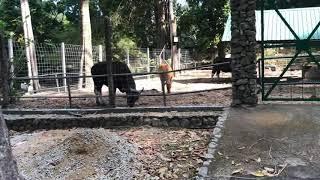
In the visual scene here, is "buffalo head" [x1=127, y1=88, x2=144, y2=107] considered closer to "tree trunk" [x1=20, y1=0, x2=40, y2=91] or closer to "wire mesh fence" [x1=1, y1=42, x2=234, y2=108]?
"wire mesh fence" [x1=1, y1=42, x2=234, y2=108]

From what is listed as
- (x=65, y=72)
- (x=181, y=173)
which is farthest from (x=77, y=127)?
(x=65, y=72)

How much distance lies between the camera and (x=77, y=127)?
988 cm

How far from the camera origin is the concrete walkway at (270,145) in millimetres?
5668

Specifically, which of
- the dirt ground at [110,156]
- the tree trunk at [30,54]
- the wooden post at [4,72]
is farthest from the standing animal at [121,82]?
the tree trunk at [30,54]

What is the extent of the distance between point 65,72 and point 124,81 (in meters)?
5.11

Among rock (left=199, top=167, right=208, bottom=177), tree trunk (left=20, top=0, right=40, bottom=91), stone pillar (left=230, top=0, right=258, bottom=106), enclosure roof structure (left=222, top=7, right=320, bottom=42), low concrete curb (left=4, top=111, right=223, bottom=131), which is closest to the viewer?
rock (left=199, top=167, right=208, bottom=177)

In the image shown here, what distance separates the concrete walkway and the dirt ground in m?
0.65

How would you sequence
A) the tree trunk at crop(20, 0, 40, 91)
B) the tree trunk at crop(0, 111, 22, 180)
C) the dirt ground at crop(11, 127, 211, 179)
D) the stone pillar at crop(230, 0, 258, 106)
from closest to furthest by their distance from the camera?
1. the tree trunk at crop(0, 111, 22, 180)
2. the dirt ground at crop(11, 127, 211, 179)
3. the stone pillar at crop(230, 0, 258, 106)
4. the tree trunk at crop(20, 0, 40, 91)

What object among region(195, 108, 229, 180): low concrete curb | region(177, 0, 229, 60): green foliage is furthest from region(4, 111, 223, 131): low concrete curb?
region(177, 0, 229, 60): green foliage

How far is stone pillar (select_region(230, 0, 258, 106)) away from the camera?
8.64 m

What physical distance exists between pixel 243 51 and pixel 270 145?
8.98 feet

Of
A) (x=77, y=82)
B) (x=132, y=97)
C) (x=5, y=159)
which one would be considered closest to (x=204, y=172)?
(x=5, y=159)

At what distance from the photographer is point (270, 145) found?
257 inches

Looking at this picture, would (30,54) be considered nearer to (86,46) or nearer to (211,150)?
(86,46)
